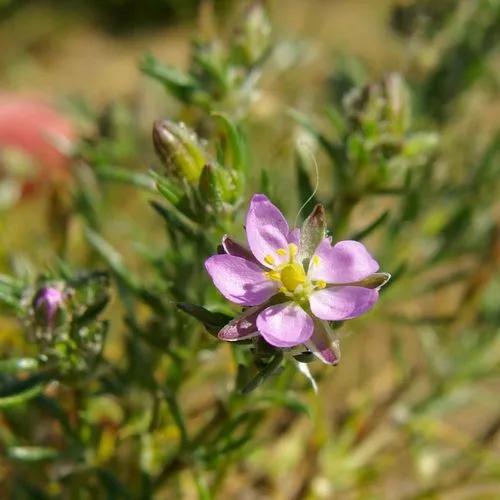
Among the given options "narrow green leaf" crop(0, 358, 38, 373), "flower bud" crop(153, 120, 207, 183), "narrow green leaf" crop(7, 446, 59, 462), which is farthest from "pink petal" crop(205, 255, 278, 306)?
"narrow green leaf" crop(7, 446, 59, 462)

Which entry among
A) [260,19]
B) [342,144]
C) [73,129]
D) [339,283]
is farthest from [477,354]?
[73,129]

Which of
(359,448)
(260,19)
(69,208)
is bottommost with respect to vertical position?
(359,448)

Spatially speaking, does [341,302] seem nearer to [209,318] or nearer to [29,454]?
[209,318]

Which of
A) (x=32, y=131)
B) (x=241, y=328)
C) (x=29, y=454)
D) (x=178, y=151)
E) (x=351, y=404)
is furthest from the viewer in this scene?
(x=32, y=131)

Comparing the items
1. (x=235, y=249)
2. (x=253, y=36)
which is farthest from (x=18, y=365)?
(x=253, y=36)

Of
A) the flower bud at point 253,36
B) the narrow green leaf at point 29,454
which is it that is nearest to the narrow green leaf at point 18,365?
the narrow green leaf at point 29,454

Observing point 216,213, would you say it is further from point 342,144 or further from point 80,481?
point 80,481

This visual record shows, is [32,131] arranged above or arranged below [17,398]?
above
